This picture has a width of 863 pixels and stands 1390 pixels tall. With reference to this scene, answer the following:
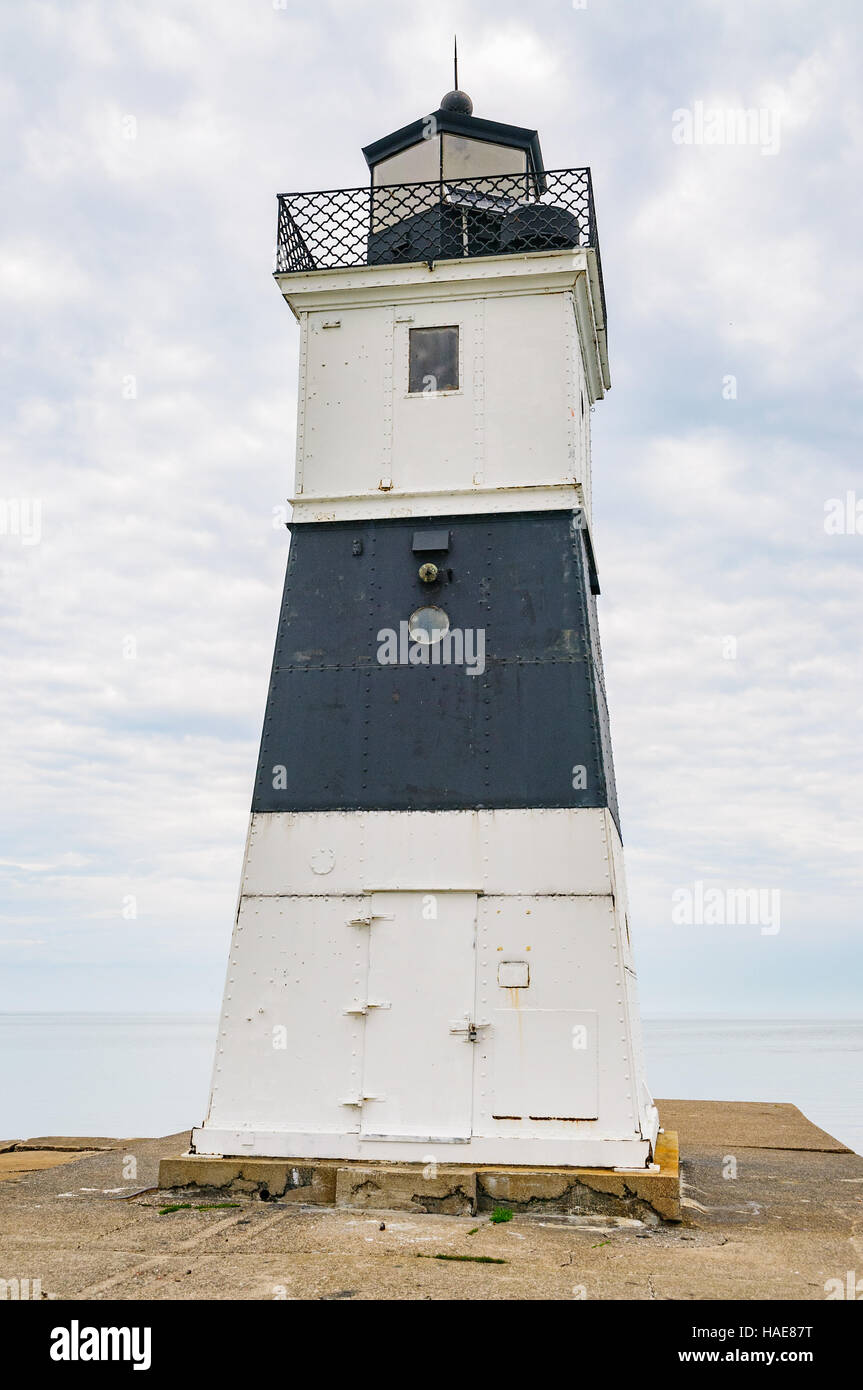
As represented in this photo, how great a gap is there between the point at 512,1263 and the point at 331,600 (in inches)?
230

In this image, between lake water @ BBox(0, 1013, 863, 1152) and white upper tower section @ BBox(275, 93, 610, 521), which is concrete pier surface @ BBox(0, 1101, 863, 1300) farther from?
lake water @ BBox(0, 1013, 863, 1152)

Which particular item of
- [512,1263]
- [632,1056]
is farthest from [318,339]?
[512,1263]

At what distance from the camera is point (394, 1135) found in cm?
889

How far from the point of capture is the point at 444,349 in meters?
10.7

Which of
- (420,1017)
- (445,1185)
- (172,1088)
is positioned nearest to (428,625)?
(420,1017)

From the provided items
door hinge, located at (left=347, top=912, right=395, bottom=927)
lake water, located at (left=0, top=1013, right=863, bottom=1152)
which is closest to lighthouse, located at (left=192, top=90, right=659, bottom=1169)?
door hinge, located at (left=347, top=912, right=395, bottom=927)

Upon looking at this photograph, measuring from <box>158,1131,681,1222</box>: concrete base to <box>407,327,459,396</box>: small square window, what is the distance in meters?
6.91

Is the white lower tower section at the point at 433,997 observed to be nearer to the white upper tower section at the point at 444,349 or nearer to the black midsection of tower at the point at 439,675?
the black midsection of tower at the point at 439,675

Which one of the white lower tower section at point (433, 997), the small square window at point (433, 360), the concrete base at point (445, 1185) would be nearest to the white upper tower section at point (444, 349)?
the small square window at point (433, 360)

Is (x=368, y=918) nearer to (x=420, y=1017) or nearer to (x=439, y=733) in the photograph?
(x=420, y=1017)

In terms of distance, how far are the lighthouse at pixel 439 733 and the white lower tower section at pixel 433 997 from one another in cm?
2

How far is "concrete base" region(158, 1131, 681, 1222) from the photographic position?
819cm

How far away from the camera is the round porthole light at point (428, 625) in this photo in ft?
33.0

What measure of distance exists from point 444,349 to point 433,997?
604 cm
